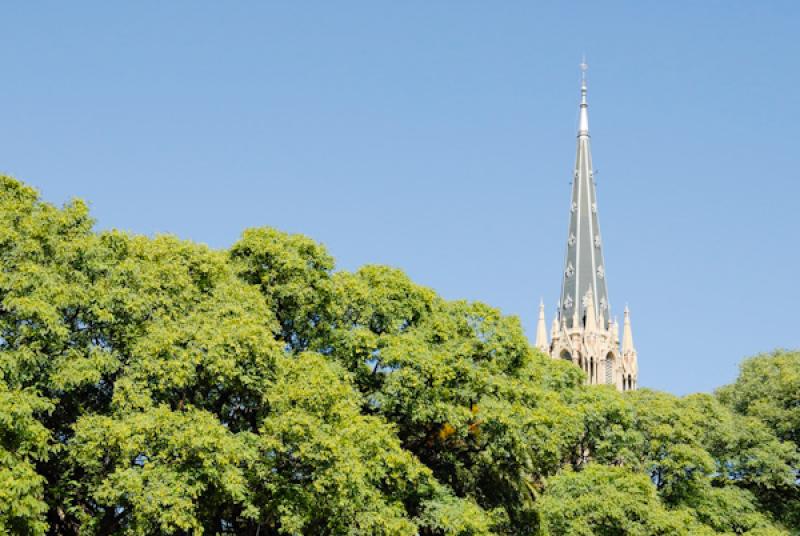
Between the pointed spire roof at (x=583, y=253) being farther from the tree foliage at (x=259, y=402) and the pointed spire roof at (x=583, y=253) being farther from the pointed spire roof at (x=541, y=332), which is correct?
the tree foliage at (x=259, y=402)

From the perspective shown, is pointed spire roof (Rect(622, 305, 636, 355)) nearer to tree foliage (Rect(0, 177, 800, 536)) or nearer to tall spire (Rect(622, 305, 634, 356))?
tall spire (Rect(622, 305, 634, 356))

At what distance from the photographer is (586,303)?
103 metres

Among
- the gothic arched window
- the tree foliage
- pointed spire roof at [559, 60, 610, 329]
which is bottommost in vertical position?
the tree foliage

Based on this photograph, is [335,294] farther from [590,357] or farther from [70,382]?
[590,357]

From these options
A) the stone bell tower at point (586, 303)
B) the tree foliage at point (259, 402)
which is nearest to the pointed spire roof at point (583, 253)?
the stone bell tower at point (586, 303)

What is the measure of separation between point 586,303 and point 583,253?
194 inches

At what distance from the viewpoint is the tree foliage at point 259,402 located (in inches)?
913

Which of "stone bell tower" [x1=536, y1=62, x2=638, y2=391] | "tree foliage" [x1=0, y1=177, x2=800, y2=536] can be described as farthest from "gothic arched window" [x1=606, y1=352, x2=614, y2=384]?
"tree foliage" [x1=0, y1=177, x2=800, y2=536]

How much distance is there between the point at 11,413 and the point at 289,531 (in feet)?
22.1

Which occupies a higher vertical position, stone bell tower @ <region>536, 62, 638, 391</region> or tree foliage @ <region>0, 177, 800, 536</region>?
stone bell tower @ <region>536, 62, 638, 391</region>

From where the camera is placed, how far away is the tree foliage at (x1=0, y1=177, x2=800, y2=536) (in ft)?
76.1

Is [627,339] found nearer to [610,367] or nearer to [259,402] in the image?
[610,367]

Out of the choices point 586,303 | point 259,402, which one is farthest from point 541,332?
point 259,402

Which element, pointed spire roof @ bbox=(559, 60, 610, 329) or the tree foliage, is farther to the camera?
pointed spire roof @ bbox=(559, 60, 610, 329)
